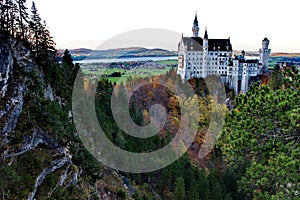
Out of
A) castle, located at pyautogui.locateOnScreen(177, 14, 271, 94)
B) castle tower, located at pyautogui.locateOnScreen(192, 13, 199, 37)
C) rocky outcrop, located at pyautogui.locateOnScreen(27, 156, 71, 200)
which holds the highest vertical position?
castle tower, located at pyautogui.locateOnScreen(192, 13, 199, 37)

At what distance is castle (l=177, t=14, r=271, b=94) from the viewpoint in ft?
235

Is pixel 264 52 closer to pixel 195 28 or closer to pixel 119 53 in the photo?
pixel 195 28

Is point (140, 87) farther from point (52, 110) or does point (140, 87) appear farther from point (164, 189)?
point (52, 110)

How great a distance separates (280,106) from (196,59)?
62.4 metres

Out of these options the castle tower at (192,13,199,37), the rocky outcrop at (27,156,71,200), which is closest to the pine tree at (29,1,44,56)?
the rocky outcrop at (27,156,71,200)

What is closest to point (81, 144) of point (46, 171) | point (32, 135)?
point (32, 135)

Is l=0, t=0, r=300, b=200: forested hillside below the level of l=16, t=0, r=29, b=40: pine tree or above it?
below

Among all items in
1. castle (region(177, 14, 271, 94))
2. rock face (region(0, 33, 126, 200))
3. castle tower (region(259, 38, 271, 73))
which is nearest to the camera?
rock face (region(0, 33, 126, 200))

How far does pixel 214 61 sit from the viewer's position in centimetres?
7331

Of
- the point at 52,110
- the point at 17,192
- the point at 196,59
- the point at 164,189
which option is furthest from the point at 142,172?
the point at 196,59

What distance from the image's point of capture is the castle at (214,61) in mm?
71562

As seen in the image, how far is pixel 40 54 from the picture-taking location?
32969 millimetres

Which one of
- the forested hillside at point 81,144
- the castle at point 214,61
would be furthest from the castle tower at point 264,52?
the forested hillside at point 81,144

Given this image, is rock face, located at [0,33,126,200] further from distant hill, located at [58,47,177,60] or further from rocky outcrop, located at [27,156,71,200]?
distant hill, located at [58,47,177,60]
